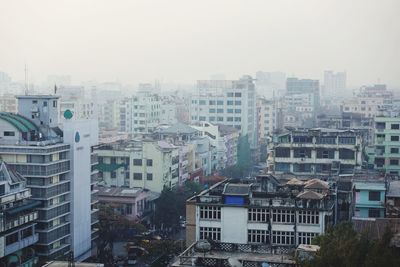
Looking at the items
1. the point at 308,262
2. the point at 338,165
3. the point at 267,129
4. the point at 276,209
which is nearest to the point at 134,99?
the point at 267,129

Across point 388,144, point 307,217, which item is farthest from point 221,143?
point 307,217

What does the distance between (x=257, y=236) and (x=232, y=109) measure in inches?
624

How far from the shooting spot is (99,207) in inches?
467

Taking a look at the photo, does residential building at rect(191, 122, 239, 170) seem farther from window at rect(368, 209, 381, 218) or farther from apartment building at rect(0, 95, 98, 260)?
window at rect(368, 209, 381, 218)

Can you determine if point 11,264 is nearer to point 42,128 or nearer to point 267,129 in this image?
point 42,128

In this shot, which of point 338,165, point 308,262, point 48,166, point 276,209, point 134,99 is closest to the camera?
point 308,262

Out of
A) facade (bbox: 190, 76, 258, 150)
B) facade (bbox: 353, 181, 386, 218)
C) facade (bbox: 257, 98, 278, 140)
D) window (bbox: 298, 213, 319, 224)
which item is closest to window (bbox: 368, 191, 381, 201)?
facade (bbox: 353, 181, 386, 218)

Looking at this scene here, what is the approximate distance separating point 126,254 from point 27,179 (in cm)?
214

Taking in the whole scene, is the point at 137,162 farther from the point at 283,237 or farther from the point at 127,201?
the point at 283,237

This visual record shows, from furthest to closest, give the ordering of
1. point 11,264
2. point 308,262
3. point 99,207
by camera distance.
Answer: point 99,207
point 11,264
point 308,262

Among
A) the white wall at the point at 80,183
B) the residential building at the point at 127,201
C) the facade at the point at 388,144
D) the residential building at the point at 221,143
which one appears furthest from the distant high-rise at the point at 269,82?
the white wall at the point at 80,183

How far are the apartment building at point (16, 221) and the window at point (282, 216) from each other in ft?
10.4

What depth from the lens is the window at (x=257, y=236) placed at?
811 centimetres

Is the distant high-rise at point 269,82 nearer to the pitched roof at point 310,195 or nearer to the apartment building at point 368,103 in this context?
the apartment building at point 368,103
